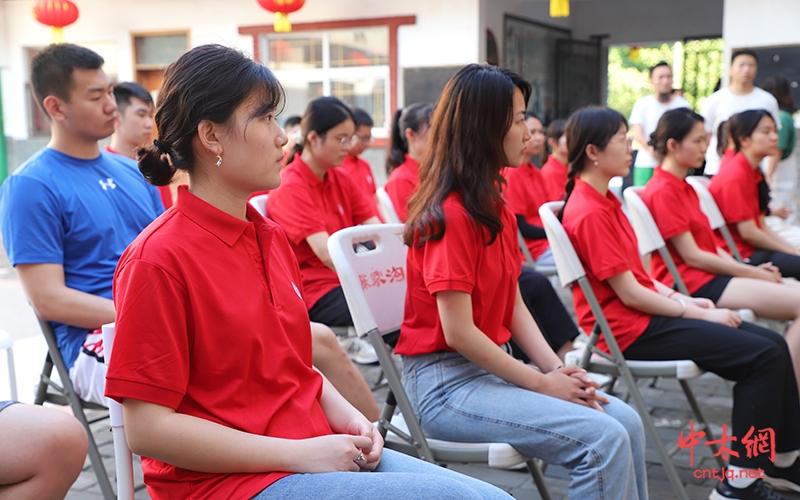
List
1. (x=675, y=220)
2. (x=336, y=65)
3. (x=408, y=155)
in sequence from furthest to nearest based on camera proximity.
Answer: (x=336, y=65)
(x=408, y=155)
(x=675, y=220)

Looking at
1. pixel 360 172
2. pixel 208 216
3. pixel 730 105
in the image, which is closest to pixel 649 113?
pixel 730 105

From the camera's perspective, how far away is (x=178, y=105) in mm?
1365

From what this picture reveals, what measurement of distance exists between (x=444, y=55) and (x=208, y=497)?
9373 mm

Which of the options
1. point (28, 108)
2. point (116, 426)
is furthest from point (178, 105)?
point (28, 108)

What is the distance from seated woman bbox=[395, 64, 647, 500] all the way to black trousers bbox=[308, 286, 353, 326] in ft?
3.68

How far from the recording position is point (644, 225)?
10.9ft

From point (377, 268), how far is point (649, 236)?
5.05 ft

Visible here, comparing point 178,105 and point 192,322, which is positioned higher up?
point 178,105

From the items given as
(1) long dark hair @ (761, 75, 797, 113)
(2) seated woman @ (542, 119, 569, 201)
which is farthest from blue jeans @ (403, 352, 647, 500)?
(1) long dark hair @ (761, 75, 797, 113)

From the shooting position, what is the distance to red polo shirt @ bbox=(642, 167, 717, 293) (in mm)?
3428

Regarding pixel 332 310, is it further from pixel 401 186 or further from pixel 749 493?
pixel 749 493

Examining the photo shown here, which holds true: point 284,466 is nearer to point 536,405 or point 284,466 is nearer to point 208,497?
point 208,497

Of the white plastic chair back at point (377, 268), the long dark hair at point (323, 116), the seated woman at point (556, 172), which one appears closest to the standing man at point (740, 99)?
the seated woman at point (556, 172)

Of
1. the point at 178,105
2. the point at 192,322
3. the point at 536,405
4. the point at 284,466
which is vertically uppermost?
the point at 178,105
